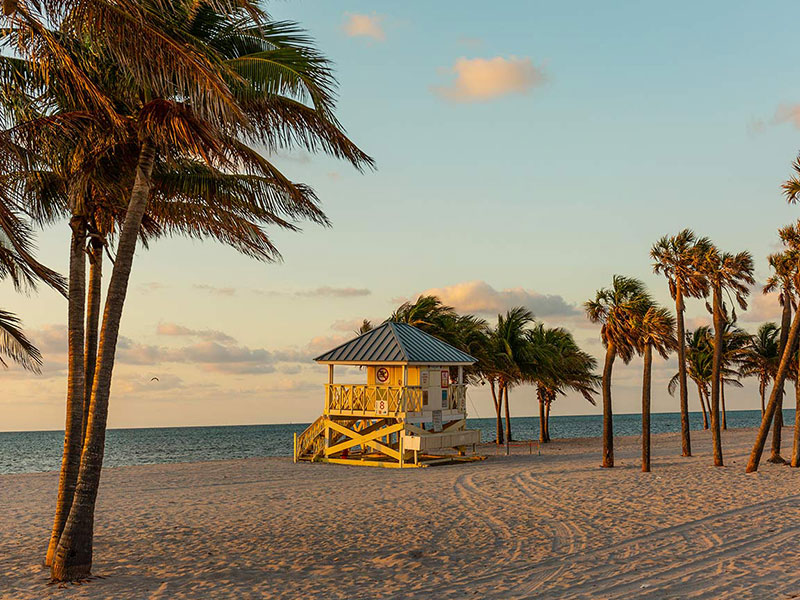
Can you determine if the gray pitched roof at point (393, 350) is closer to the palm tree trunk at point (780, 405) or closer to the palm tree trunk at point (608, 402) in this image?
the palm tree trunk at point (608, 402)

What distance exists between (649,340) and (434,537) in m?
11.1

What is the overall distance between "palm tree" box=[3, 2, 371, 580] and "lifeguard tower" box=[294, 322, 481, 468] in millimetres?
16372

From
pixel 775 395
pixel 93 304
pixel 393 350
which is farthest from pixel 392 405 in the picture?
pixel 93 304

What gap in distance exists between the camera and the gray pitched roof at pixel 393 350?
26344mm

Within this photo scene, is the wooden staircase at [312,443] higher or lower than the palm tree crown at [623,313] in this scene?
lower

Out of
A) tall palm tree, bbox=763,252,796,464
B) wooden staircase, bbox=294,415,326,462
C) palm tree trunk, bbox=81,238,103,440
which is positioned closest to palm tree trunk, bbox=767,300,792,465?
tall palm tree, bbox=763,252,796,464

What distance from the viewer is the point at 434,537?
12.6 m

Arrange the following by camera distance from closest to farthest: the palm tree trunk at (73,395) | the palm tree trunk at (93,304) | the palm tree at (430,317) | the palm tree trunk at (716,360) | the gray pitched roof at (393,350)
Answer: the palm tree trunk at (73,395), the palm tree trunk at (93,304), the palm tree trunk at (716,360), the gray pitched roof at (393,350), the palm tree at (430,317)

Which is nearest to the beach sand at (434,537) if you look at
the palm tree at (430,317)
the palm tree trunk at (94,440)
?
the palm tree trunk at (94,440)

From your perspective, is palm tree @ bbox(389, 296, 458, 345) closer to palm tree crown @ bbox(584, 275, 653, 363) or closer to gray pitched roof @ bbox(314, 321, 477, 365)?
gray pitched roof @ bbox(314, 321, 477, 365)

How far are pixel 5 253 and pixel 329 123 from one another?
519 cm

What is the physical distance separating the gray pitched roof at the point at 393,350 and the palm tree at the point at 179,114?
16.4 m

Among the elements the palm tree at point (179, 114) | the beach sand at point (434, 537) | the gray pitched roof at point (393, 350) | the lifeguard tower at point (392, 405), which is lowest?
the beach sand at point (434, 537)

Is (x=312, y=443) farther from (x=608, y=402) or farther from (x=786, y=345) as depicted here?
(x=786, y=345)
